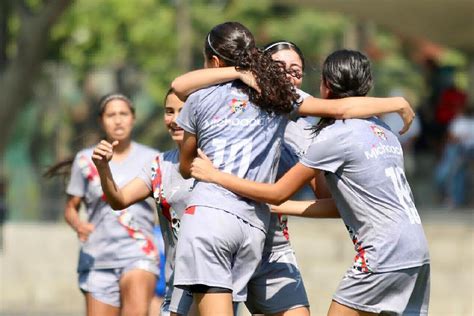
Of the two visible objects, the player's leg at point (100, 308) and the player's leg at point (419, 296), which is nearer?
the player's leg at point (419, 296)

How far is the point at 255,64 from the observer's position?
268 inches

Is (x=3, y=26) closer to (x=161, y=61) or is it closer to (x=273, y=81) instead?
(x=161, y=61)

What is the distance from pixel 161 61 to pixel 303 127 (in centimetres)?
2481

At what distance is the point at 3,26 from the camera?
76.4 feet

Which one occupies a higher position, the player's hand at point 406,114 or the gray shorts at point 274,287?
the player's hand at point 406,114

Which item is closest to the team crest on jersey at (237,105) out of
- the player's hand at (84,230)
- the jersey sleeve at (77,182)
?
the player's hand at (84,230)

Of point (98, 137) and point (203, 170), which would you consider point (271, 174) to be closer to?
point (203, 170)

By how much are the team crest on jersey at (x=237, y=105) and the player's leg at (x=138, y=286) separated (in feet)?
9.17

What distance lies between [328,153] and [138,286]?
119 inches

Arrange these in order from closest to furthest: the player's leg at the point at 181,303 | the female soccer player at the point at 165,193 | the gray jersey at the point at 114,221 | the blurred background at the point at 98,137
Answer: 1. the player's leg at the point at 181,303
2. the female soccer player at the point at 165,193
3. the gray jersey at the point at 114,221
4. the blurred background at the point at 98,137

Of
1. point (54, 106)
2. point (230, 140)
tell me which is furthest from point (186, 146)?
point (54, 106)

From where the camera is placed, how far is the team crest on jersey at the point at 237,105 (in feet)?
22.4

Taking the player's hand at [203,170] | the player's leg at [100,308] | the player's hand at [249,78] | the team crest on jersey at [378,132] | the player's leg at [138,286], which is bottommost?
the player's leg at [100,308]

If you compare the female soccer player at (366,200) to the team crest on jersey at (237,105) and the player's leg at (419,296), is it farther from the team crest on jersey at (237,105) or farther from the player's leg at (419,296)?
the team crest on jersey at (237,105)
